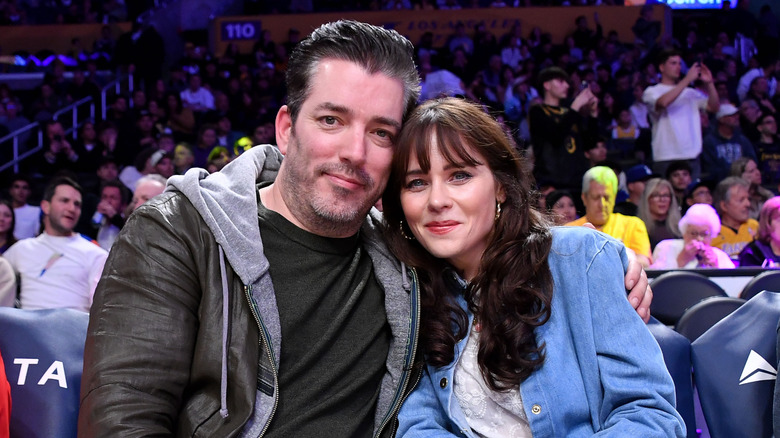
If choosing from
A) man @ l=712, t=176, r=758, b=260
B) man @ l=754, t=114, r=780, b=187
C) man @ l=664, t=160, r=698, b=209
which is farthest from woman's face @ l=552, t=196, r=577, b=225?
man @ l=754, t=114, r=780, b=187

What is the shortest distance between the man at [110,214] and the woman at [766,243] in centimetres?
486

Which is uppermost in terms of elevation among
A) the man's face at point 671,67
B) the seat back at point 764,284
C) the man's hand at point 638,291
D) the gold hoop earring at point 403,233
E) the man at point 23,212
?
the man's face at point 671,67

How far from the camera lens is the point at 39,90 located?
38.8 ft

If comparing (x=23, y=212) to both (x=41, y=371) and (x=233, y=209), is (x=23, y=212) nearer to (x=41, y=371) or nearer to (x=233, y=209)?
Result: (x=41, y=371)

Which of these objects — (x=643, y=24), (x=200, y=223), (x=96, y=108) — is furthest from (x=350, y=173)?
(x=643, y=24)

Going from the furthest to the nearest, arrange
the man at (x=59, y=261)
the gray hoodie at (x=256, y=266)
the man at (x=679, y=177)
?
the man at (x=679, y=177) → the man at (x=59, y=261) → the gray hoodie at (x=256, y=266)

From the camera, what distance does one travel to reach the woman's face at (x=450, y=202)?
6.81ft

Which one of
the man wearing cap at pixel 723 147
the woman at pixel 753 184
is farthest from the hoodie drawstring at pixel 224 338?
the man wearing cap at pixel 723 147

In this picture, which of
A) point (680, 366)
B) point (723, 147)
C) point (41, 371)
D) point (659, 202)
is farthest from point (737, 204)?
point (41, 371)

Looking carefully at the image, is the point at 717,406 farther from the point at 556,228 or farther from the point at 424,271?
the point at 424,271

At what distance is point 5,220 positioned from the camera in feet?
20.4

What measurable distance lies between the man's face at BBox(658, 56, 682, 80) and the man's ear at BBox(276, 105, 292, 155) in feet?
20.2

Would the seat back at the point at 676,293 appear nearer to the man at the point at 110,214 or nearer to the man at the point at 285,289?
the man at the point at 285,289

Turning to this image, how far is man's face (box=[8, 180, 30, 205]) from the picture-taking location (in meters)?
7.90
